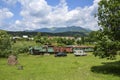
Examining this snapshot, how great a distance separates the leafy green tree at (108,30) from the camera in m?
40.5

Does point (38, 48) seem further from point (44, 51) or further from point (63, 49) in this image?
point (63, 49)

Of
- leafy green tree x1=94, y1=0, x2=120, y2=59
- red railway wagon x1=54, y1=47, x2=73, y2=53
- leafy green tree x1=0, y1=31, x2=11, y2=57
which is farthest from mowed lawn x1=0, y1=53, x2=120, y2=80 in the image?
red railway wagon x1=54, y1=47, x2=73, y2=53

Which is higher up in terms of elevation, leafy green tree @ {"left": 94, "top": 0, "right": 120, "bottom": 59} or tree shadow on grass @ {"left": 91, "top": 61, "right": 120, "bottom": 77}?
leafy green tree @ {"left": 94, "top": 0, "right": 120, "bottom": 59}

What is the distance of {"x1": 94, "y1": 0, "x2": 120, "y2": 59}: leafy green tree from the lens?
40.5 m

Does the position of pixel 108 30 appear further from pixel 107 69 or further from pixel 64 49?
pixel 64 49

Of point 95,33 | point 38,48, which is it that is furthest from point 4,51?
point 95,33

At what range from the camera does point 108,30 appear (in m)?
42.1

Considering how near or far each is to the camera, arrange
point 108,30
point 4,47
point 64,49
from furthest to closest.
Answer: point 64,49, point 4,47, point 108,30

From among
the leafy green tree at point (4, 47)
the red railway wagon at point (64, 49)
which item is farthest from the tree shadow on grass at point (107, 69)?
the red railway wagon at point (64, 49)

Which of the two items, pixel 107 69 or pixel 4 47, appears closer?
pixel 107 69

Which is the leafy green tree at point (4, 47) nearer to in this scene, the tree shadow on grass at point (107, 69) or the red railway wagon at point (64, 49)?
the red railway wagon at point (64, 49)

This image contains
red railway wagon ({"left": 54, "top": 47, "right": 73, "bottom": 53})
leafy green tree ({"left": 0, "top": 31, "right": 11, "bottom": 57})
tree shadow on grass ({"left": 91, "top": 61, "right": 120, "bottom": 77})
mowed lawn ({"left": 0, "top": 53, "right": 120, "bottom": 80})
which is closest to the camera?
mowed lawn ({"left": 0, "top": 53, "right": 120, "bottom": 80})

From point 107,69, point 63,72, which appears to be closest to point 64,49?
point 107,69

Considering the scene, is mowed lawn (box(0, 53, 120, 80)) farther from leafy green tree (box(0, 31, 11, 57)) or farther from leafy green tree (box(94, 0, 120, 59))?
leafy green tree (box(0, 31, 11, 57))
